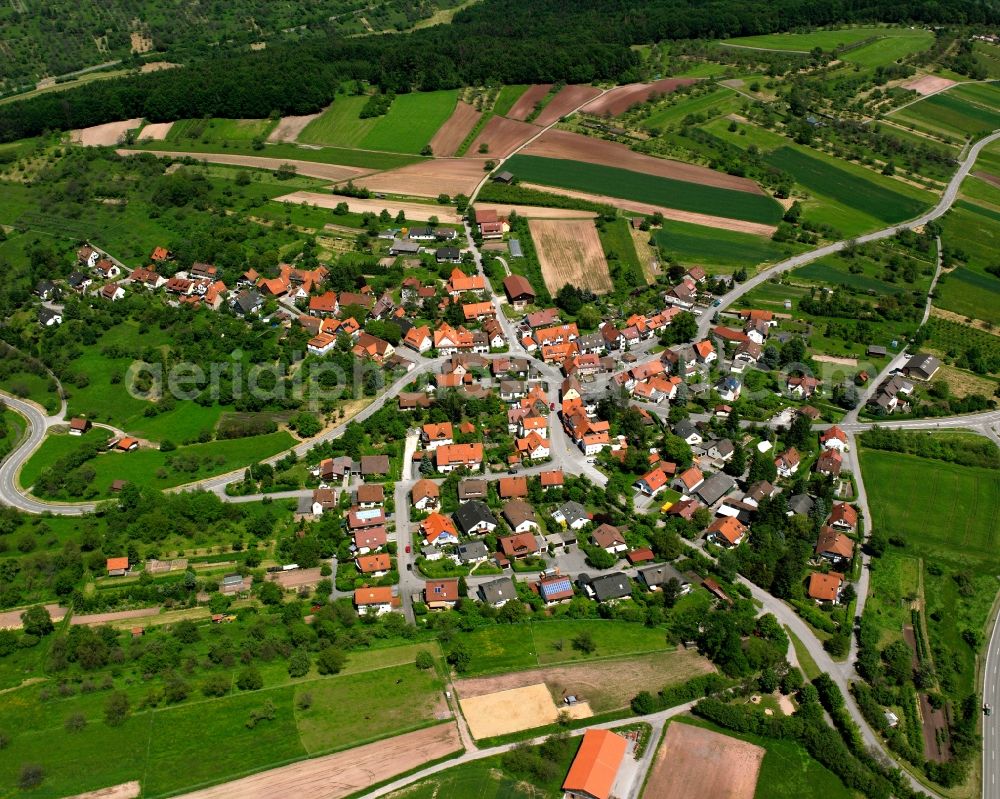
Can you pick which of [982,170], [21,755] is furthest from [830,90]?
[21,755]

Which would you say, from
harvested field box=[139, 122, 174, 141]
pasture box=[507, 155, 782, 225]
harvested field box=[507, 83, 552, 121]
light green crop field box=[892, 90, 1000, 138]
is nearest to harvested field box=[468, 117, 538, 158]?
harvested field box=[507, 83, 552, 121]

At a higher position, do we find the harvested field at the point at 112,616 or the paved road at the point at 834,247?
the harvested field at the point at 112,616

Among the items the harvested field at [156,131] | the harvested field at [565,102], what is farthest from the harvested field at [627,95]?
the harvested field at [156,131]

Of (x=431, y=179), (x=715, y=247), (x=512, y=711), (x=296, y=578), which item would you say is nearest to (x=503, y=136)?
(x=431, y=179)

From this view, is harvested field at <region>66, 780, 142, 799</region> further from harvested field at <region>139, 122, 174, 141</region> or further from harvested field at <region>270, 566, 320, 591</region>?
harvested field at <region>139, 122, 174, 141</region>

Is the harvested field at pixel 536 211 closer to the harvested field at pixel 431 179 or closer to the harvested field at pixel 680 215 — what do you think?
the harvested field at pixel 680 215

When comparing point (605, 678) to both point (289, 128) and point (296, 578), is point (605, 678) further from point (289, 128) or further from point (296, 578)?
point (289, 128)

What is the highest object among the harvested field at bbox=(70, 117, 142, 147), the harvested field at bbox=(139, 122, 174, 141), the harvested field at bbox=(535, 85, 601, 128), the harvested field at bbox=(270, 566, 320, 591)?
the harvested field at bbox=(70, 117, 142, 147)
